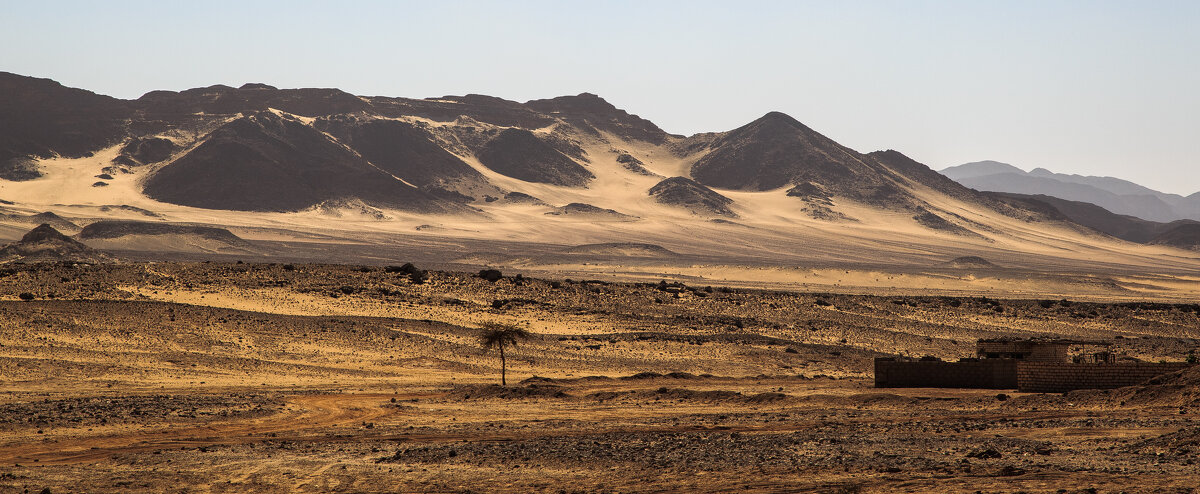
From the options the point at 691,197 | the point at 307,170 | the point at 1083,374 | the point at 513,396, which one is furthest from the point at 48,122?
the point at 1083,374

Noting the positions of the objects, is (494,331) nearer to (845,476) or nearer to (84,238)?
(845,476)

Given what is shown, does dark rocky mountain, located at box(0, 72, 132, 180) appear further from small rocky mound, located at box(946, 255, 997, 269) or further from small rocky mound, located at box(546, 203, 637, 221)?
small rocky mound, located at box(946, 255, 997, 269)

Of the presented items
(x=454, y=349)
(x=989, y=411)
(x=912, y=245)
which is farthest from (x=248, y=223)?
(x=989, y=411)

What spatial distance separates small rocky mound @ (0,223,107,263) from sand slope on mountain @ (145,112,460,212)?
87.4m

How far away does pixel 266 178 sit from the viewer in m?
170

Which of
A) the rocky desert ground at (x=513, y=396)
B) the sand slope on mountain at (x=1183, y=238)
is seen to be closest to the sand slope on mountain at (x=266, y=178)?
the sand slope on mountain at (x=1183, y=238)

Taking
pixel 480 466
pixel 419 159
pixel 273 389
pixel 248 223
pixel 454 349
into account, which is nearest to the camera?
pixel 480 466

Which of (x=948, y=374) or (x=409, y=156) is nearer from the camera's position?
(x=948, y=374)

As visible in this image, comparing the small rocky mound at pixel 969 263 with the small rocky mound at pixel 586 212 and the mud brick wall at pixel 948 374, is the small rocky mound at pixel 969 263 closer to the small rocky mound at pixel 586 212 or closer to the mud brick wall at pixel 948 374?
the small rocky mound at pixel 586 212

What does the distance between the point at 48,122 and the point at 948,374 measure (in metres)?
182

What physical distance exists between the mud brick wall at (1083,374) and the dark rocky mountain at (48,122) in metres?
163

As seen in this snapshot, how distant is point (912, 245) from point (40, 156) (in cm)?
12067

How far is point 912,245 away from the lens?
497 ft

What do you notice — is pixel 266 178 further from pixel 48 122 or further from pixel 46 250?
pixel 46 250
